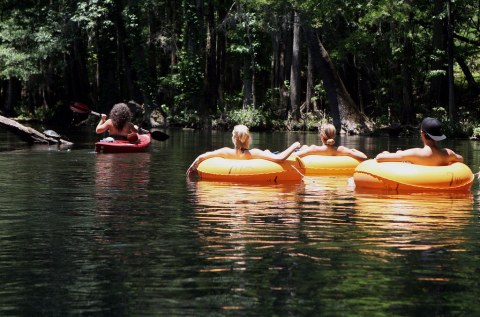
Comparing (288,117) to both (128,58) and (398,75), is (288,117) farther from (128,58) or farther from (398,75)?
(128,58)

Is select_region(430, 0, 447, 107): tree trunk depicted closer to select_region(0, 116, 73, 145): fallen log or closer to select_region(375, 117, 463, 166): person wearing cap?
select_region(0, 116, 73, 145): fallen log

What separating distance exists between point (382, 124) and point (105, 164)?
72.4 ft

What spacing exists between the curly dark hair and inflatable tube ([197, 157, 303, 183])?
299 inches

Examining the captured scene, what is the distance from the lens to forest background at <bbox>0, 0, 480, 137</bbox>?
132ft

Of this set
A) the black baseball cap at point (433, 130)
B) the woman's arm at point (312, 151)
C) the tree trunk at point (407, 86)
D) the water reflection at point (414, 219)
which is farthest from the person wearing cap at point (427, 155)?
the tree trunk at point (407, 86)

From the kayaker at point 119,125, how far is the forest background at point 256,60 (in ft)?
47.9

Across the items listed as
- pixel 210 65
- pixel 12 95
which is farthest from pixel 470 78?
pixel 12 95

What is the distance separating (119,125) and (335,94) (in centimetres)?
1775

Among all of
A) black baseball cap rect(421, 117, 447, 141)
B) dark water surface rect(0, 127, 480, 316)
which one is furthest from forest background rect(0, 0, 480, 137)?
dark water surface rect(0, 127, 480, 316)

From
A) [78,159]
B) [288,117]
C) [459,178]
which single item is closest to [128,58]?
[288,117]

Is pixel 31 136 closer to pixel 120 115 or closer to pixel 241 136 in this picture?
pixel 120 115

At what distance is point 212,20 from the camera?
155 ft

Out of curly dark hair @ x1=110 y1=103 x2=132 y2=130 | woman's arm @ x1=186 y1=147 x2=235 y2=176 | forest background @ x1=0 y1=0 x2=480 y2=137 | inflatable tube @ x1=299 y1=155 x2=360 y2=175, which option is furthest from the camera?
forest background @ x1=0 y1=0 x2=480 y2=137

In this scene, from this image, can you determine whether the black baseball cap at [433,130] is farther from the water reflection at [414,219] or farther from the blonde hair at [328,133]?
the blonde hair at [328,133]
